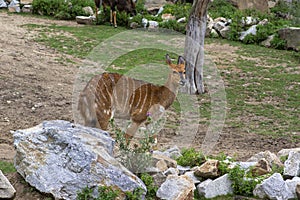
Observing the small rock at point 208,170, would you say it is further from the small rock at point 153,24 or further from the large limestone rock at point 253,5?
the large limestone rock at point 253,5

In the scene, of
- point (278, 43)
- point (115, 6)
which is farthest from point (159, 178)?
point (115, 6)

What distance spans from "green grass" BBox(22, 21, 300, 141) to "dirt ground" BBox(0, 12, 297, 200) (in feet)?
1.72

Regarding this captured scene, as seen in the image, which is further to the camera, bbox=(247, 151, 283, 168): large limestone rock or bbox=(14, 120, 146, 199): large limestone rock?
bbox=(247, 151, 283, 168): large limestone rock

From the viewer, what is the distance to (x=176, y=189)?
16.0ft

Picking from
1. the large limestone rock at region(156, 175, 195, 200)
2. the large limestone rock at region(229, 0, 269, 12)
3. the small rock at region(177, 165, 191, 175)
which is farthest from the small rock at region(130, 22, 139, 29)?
the large limestone rock at region(156, 175, 195, 200)

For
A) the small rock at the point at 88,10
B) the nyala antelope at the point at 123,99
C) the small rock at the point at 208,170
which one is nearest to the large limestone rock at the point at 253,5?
the small rock at the point at 88,10

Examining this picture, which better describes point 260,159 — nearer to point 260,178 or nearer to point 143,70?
point 260,178

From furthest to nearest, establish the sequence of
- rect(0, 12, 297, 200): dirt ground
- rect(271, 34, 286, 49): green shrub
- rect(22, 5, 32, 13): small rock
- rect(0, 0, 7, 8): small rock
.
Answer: rect(0, 0, 7, 8): small rock, rect(22, 5, 32, 13): small rock, rect(271, 34, 286, 49): green shrub, rect(0, 12, 297, 200): dirt ground

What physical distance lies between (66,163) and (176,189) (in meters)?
0.94

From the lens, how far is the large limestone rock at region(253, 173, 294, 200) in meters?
5.09

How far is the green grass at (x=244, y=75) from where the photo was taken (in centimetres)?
879

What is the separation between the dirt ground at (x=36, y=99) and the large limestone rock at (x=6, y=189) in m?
0.11

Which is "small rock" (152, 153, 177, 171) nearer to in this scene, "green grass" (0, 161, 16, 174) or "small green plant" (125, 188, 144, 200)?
"small green plant" (125, 188, 144, 200)

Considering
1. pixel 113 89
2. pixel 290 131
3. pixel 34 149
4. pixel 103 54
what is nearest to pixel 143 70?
pixel 103 54
